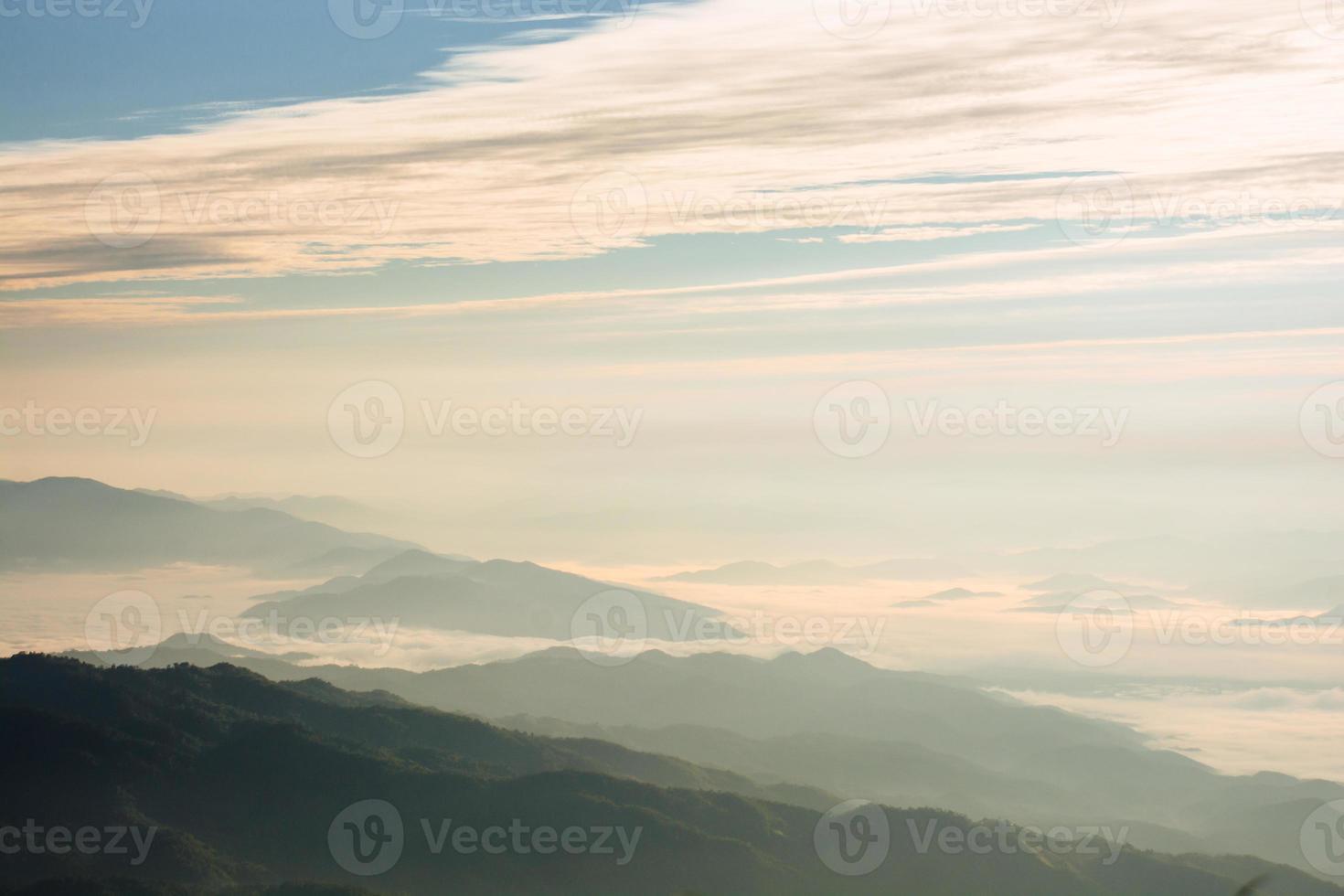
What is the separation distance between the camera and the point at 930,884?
181 metres

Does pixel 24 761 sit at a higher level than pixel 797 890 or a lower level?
higher

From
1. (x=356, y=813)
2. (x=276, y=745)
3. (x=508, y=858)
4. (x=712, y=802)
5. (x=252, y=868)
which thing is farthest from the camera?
(x=712, y=802)

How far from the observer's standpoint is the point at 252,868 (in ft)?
494

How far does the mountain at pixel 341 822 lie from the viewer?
502ft

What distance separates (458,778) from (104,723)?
175 ft

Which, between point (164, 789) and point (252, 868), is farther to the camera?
point (164, 789)

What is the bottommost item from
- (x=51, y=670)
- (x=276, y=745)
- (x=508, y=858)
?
(x=508, y=858)

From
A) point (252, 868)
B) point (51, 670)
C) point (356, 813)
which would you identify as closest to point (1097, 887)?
point (356, 813)

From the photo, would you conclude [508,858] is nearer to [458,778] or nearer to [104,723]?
[458,778]

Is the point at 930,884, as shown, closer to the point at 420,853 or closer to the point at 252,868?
the point at 420,853

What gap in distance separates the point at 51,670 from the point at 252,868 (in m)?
68.1

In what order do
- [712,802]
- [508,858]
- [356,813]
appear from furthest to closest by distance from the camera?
[712,802], [356,813], [508,858]

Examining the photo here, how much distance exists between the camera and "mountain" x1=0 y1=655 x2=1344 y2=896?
153m

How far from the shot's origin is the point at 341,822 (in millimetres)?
174250
